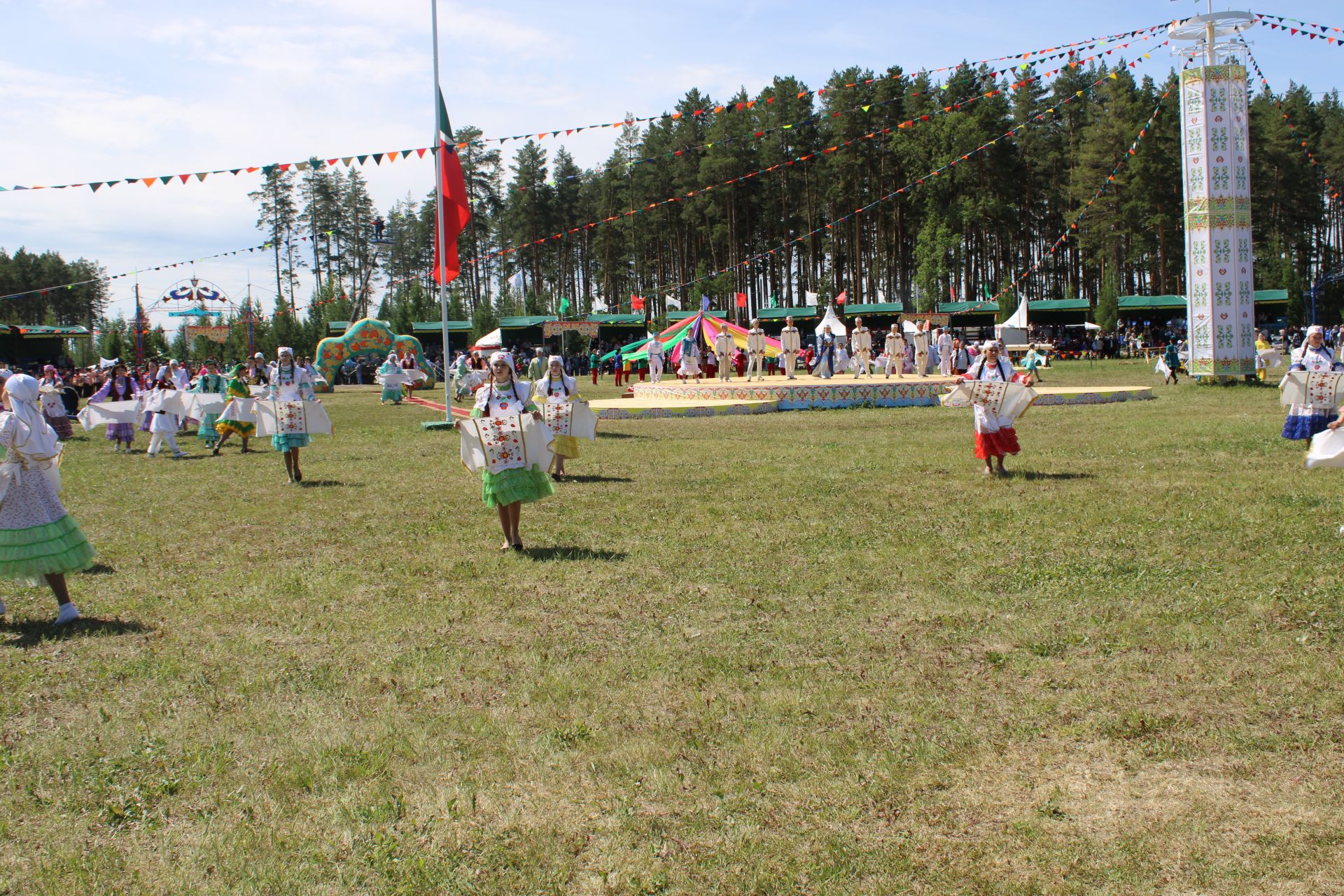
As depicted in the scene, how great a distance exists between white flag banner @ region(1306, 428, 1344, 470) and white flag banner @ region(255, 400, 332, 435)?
37.6 feet

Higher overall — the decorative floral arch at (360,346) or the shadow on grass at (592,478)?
the decorative floral arch at (360,346)

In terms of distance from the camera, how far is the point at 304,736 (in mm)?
5043

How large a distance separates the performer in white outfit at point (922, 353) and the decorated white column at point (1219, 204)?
800 centimetres

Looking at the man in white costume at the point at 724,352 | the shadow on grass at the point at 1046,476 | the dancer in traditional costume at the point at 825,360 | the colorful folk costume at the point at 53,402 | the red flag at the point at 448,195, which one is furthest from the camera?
the dancer in traditional costume at the point at 825,360

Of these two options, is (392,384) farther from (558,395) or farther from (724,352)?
(558,395)

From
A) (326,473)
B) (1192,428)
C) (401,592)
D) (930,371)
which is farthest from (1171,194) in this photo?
(401,592)

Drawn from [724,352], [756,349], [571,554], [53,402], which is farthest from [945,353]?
[571,554]

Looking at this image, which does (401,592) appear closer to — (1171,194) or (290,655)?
(290,655)

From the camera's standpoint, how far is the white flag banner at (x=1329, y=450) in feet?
26.6

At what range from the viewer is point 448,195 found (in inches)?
Result: 803

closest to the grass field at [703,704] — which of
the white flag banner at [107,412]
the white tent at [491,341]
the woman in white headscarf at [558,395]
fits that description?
the woman in white headscarf at [558,395]

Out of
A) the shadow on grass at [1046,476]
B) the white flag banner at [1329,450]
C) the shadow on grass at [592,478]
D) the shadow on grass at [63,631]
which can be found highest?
the white flag banner at [1329,450]

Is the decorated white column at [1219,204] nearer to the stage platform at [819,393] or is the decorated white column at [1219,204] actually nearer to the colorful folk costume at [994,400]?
the stage platform at [819,393]

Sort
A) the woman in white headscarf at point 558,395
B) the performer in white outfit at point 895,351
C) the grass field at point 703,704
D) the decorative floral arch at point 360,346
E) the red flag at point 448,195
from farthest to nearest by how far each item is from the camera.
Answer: the decorative floral arch at point 360,346 → the performer in white outfit at point 895,351 → the red flag at point 448,195 → the woman in white headscarf at point 558,395 → the grass field at point 703,704
